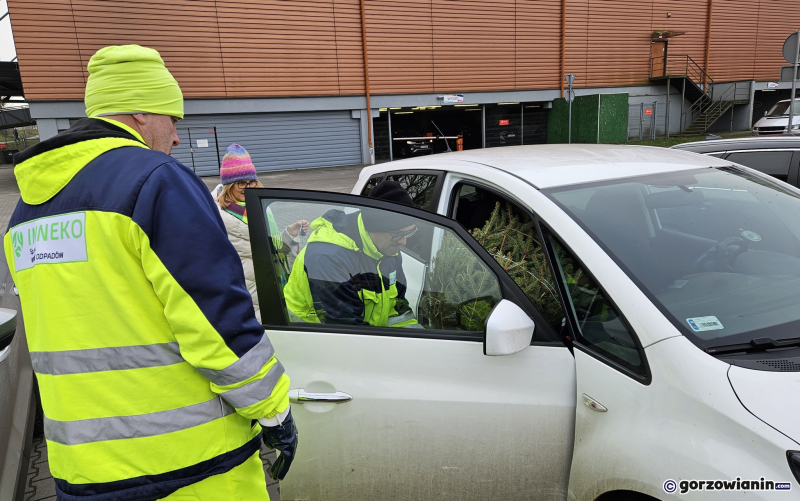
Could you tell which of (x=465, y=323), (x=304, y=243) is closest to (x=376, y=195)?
(x=304, y=243)

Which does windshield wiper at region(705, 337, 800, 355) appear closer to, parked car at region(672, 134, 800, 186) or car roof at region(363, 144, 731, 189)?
car roof at region(363, 144, 731, 189)

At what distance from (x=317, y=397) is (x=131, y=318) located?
844 mm

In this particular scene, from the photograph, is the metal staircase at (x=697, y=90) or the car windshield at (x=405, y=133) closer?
the car windshield at (x=405, y=133)

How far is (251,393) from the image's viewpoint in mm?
1374

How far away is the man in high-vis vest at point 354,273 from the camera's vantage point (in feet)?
7.00

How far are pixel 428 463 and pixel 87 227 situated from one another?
1.38 meters

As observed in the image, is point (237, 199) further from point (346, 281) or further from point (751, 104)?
point (751, 104)

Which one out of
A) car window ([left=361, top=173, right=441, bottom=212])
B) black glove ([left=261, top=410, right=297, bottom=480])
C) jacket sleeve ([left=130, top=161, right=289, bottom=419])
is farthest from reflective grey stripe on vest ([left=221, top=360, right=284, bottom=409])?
car window ([left=361, top=173, right=441, bottom=212])

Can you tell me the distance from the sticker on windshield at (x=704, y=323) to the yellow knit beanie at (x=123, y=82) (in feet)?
5.71

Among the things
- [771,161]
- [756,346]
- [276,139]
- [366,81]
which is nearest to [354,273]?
[756,346]

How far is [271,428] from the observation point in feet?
4.85

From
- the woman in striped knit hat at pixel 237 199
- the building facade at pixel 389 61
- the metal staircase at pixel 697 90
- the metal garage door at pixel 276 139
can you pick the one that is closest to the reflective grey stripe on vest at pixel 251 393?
the woman in striped knit hat at pixel 237 199

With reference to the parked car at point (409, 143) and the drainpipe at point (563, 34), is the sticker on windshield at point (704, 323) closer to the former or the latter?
the parked car at point (409, 143)

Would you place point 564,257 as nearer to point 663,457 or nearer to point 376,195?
point 663,457
